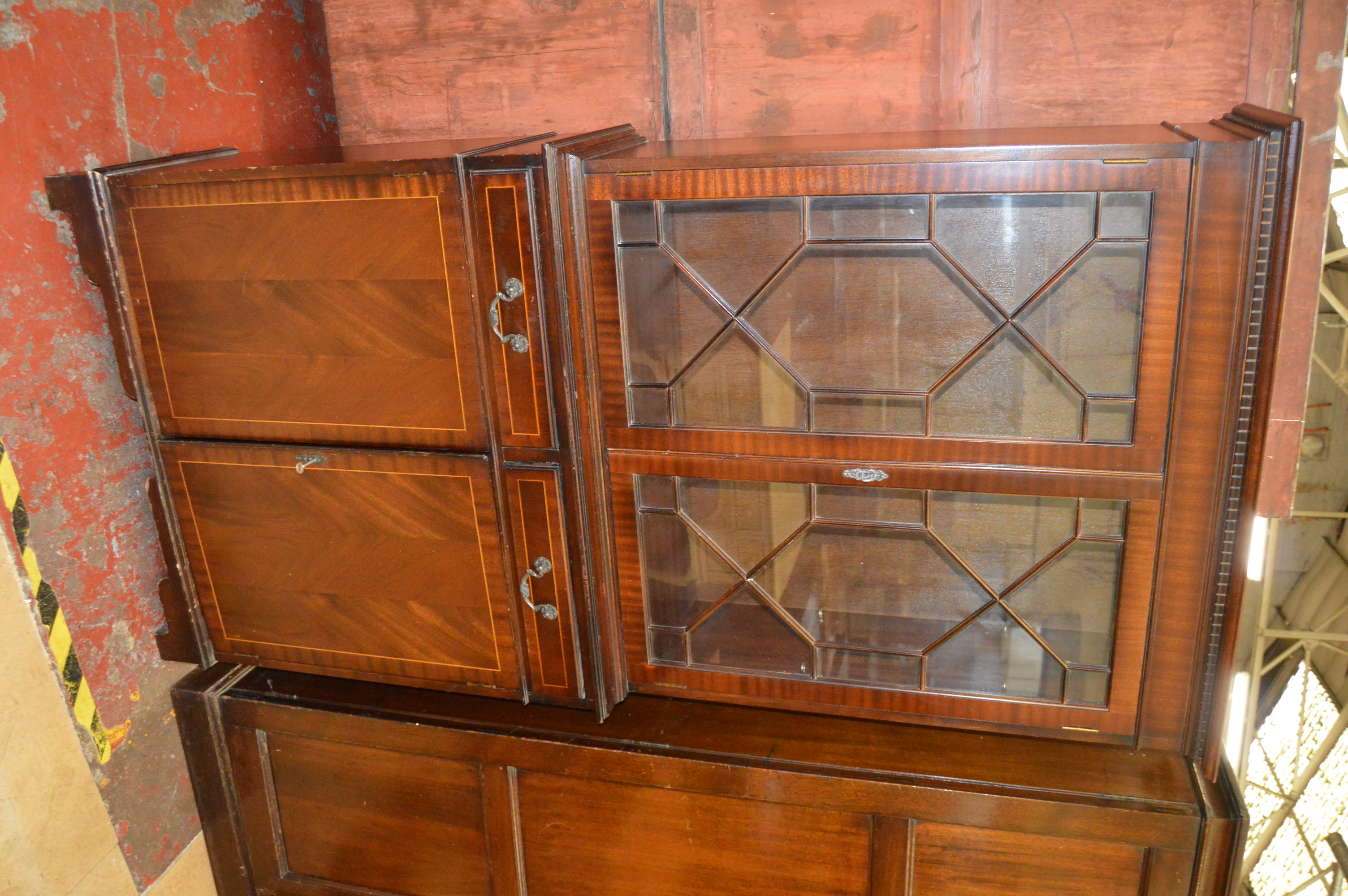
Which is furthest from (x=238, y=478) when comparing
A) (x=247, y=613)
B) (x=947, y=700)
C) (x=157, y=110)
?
(x=947, y=700)

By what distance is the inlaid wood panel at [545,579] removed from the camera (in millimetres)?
1129

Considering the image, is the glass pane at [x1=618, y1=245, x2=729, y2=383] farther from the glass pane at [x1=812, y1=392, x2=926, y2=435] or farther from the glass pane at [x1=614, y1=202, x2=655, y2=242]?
the glass pane at [x1=812, y1=392, x2=926, y2=435]

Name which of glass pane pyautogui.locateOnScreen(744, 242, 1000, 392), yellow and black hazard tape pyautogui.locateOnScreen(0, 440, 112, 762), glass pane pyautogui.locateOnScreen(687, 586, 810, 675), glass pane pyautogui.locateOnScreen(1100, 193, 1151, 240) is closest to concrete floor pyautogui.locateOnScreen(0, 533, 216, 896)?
yellow and black hazard tape pyautogui.locateOnScreen(0, 440, 112, 762)

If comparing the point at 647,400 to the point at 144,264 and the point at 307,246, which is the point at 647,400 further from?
the point at 144,264

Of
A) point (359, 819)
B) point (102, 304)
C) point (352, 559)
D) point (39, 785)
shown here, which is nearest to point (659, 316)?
point (352, 559)

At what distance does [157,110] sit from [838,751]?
4.20ft

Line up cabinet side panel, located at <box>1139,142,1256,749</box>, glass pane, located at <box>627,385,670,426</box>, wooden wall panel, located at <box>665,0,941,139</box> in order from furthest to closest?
wooden wall panel, located at <box>665,0,941,139</box>
glass pane, located at <box>627,385,670,426</box>
cabinet side panel, located at <box>1139,142,1256,749</box>

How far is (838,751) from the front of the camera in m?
1.14

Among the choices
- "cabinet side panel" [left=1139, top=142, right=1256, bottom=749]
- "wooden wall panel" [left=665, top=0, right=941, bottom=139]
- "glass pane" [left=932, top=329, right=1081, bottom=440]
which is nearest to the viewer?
"cabinet side panel" [left=1139, top=142, right=1256, bottom=749]

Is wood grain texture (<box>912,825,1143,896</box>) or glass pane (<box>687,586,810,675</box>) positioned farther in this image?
glass pane (<box>687,586,810,675</box>)

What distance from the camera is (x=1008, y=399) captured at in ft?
3.31

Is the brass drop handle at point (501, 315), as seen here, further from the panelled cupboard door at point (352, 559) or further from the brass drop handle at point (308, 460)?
the brass drop handle at point (308, 460)

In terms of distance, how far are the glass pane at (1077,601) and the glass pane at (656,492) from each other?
0.44m

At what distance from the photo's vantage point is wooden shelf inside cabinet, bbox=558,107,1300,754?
3.01 feet
